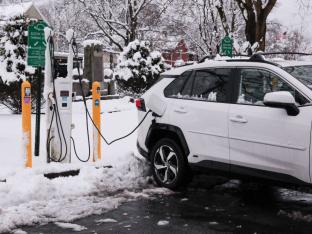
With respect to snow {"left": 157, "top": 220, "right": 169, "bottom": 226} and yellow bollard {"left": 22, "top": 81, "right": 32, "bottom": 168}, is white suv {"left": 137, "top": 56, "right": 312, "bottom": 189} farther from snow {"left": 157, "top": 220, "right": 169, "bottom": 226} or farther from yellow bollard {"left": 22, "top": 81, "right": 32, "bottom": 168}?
yellow bollard {"left": 22, "top": 81, "right": 32, "bottom": 168}

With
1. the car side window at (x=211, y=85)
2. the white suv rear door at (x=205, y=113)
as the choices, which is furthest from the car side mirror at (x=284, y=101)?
the car side window at (x=211, y=85)

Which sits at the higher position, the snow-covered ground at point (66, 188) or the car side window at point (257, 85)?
the car side window at point (257, 85)

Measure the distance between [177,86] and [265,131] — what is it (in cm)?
180

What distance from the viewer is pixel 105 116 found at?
46.4 ft

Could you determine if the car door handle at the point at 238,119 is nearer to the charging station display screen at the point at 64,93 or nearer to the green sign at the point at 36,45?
the charging station display screen at the point at 64,93

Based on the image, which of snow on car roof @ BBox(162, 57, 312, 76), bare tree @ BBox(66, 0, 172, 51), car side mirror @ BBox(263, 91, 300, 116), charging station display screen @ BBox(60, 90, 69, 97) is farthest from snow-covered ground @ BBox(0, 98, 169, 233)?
bare tree @ BBox(66, 0, 172, 51)

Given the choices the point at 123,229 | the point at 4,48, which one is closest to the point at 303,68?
the point at 123,229

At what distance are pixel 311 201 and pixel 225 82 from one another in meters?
1.81

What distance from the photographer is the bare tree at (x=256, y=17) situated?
21.2 meters

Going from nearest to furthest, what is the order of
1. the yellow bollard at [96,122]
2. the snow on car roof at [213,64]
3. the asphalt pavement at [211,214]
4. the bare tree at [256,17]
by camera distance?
1. the asphalt pavement at [211,214]
2. the snow on car roof at [213,64]
3. the yellow bollard at [96,122]
4. the bare tree at [256,17]

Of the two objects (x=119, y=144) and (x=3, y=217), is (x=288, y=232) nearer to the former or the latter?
(x=3, y=217)

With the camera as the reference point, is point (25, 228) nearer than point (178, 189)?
Yes

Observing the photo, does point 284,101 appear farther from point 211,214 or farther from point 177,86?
point 177,86

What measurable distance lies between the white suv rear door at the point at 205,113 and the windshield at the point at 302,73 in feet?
2.66
